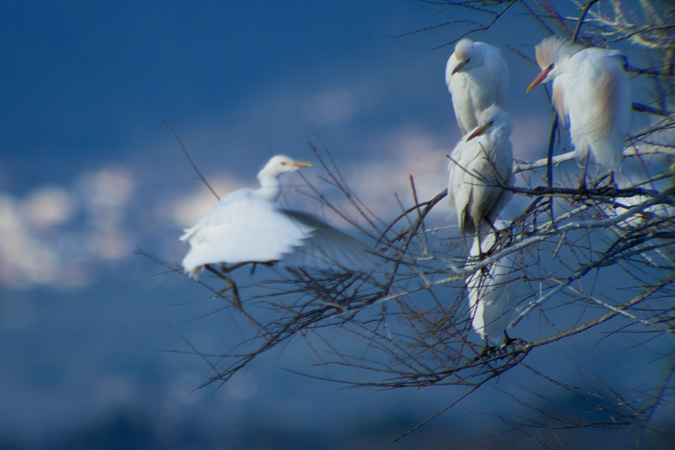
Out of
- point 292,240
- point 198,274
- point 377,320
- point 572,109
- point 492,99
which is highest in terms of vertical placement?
point 492,99

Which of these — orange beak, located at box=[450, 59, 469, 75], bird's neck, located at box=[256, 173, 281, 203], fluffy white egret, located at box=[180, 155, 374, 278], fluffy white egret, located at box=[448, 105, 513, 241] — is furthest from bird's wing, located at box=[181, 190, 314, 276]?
orange beak, located at box=[450, 59, 469, 75]

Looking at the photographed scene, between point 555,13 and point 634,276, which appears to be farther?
point 555,13

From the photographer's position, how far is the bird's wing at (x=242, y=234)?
1.67 meters

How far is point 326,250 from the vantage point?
1927mm

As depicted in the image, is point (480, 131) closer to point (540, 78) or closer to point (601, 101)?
point (540, 78)

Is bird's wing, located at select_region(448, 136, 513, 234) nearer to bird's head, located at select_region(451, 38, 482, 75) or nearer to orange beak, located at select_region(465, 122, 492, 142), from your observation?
orange beak, located at select_region(465, 122, 492, 142)

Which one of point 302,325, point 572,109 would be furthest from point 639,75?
point 302,325

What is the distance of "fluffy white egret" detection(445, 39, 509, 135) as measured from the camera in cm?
271

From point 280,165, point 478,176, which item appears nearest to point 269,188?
point 280,165

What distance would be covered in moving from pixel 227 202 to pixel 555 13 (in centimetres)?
130

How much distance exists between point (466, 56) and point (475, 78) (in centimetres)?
11

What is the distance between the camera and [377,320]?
1734 millimetres

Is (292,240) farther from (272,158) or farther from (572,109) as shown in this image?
(572,109)

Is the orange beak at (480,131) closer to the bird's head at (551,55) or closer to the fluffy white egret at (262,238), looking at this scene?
the bird's head at (551,55)
